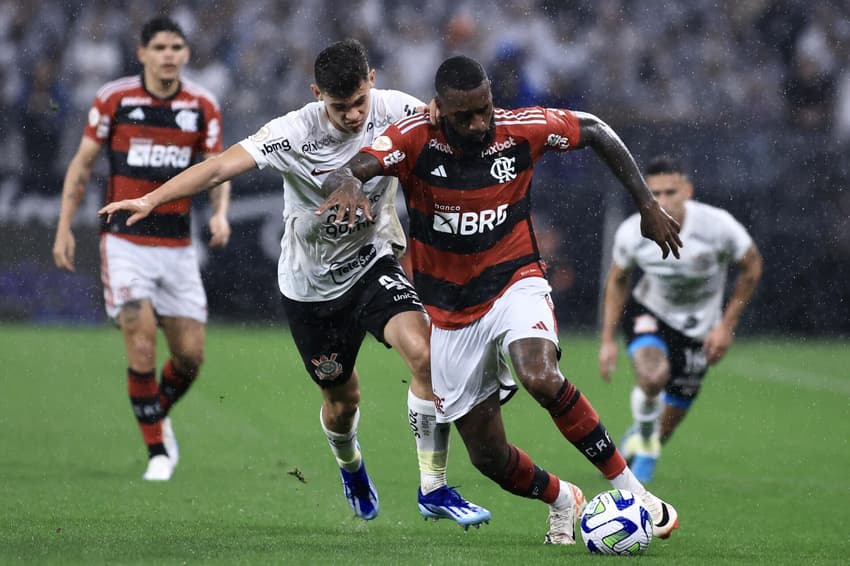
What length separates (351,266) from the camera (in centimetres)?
712

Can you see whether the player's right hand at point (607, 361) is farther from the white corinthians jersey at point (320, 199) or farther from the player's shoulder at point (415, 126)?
the player's shoulder at point (415, 126)

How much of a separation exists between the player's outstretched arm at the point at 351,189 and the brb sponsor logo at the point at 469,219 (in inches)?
14.9

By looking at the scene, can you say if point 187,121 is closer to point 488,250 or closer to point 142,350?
point 142,350

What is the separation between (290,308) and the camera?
732 centimetres

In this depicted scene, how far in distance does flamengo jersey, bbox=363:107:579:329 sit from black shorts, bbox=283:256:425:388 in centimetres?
58

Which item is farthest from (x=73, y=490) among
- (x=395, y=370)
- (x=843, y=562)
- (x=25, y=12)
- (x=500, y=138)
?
(x=25, y=12)

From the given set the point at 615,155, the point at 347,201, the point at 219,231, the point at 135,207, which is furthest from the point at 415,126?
the point at 219,231

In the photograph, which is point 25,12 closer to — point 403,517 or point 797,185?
point 797,185

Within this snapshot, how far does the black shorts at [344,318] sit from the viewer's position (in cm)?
699

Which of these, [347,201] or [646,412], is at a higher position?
[347,201]

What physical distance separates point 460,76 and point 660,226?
1075mm

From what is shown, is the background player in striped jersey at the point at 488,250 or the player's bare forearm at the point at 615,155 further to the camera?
the player's bare forearm at the point at 615,155

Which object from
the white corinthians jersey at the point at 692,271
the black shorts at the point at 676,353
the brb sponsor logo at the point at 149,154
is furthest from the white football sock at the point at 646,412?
the brb sponsor logo at the point at 149,154

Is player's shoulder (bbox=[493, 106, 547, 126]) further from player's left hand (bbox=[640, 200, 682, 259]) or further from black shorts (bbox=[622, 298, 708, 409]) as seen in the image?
black shorts (bbox=[622, 298, 708, 409])
